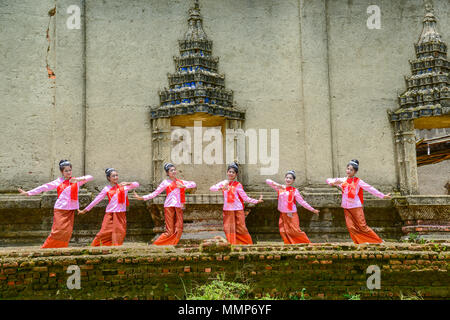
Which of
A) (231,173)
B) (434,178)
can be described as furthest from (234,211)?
(434,178)

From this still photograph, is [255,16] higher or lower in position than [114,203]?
higher

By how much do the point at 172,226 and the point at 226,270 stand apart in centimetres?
279

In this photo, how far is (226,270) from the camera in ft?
14.9

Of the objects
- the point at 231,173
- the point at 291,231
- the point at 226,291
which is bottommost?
the point at 226,291

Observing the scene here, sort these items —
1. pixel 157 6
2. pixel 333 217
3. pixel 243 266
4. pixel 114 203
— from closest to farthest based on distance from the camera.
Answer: pixel 243 266, pixel 114 203, pixel 333 217, pixel 157 6

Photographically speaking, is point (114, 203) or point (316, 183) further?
point (316, 183)

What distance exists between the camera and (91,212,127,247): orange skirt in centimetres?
698

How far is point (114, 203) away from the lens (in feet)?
23.5

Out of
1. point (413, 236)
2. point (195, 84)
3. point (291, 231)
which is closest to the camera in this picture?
point (291, 231)

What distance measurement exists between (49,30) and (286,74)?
14.7 ft

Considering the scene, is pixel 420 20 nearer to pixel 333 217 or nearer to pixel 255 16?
pixel 255 16

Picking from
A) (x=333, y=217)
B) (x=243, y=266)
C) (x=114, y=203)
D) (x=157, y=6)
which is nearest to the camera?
(x=243, y=266)

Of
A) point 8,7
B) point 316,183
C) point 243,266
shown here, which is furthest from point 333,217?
point 8,7

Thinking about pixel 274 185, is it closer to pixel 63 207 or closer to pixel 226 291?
pixel 63 207
